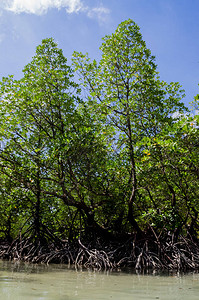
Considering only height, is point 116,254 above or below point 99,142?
below

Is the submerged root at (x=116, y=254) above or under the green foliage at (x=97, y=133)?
under

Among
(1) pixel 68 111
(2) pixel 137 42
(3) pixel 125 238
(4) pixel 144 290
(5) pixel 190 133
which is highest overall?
(2) pixel 137 42

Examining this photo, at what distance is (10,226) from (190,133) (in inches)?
289

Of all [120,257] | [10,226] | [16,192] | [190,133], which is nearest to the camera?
[190,133]

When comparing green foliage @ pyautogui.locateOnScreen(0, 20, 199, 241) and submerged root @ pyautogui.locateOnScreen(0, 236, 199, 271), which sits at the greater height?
green foliage @ pyautogui.locateOnScreen(0, 20, 199, 241)

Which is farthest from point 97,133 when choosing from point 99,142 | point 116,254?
point 116,254

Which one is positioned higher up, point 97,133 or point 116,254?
point 97,133

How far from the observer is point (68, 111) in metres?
6.28

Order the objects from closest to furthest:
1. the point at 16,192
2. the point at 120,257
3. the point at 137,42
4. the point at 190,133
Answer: the point at 190,133
the point at 120,257
the point at 137,42
the point at 16,192

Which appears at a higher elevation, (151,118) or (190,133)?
(151,118)

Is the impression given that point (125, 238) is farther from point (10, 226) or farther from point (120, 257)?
point (10, 226)

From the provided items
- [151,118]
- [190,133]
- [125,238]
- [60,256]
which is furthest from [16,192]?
[190,133]

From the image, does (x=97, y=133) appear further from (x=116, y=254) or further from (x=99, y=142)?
(x=116, y=254)

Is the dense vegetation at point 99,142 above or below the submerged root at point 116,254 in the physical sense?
above
